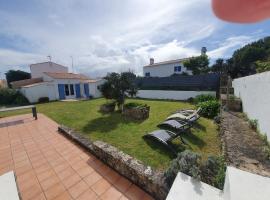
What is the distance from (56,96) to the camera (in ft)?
69.9

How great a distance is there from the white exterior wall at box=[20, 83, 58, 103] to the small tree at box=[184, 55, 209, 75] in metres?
20.8

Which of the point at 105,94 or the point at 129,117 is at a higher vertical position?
the point at 105,94

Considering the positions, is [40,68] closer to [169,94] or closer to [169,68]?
[169,68]

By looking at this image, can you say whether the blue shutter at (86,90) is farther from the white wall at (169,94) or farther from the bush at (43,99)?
the white wall at (169,94)

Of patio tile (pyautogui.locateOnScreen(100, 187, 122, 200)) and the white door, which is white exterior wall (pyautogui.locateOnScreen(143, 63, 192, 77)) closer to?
the white door

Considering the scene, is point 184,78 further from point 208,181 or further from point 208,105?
point 208,181

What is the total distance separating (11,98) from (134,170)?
23.1 m

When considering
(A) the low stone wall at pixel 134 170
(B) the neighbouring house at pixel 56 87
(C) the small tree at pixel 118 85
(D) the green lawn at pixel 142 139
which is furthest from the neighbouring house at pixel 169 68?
(A) the low stone wall at pixel 134 170

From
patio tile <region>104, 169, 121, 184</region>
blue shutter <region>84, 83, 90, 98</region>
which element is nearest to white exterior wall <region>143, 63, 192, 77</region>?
blue shutter <region>84, 83, 90, 98</region>

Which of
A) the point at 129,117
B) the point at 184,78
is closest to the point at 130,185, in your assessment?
the point at 129,117

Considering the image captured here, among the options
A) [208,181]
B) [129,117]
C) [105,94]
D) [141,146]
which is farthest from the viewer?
[105,94]

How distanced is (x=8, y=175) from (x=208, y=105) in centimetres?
956

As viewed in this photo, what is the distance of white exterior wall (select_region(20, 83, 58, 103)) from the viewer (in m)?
19.6

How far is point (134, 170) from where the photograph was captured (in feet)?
10.9
